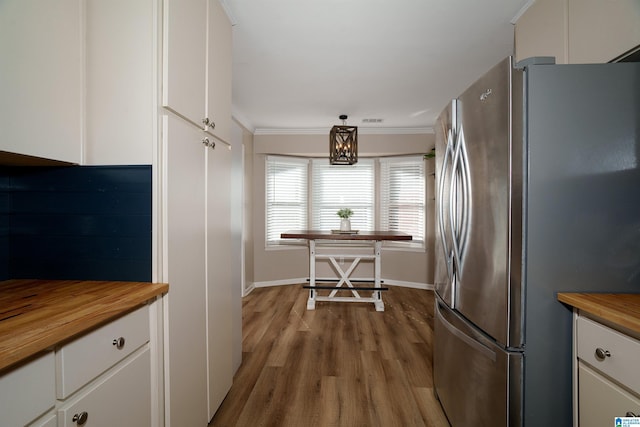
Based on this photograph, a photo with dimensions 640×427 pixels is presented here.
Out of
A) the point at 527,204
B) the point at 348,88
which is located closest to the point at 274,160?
the point at 348,88

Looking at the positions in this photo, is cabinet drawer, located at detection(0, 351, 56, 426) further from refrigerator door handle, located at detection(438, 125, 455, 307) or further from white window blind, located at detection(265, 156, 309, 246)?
white window blind, located at detection(265, 156, 309, 246)

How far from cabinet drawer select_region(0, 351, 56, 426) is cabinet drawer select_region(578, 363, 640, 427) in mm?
1648

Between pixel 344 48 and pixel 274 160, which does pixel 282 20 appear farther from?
pixel 274 160

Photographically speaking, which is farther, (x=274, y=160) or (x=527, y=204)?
(x=274, y=160)

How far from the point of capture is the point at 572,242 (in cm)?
115

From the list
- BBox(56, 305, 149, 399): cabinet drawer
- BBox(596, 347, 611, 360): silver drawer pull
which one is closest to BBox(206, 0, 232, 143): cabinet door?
BBox(56, 305, 149, 399): cabinet drawer

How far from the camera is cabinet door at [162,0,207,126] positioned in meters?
1.18

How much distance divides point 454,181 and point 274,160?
3784 millimetres

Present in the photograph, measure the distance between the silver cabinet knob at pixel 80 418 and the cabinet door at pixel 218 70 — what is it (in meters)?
1.27

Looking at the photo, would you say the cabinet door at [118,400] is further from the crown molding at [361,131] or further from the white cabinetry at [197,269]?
the crown molding at [361,131]

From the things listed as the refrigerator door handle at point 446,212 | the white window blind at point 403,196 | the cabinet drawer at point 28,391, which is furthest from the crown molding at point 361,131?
the cabinet drawer at point 28,391

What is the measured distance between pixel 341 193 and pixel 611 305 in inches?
169

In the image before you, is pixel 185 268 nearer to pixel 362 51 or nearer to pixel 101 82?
pixel 101 82

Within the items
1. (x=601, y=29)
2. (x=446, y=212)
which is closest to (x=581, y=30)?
(x=601, y=29)
